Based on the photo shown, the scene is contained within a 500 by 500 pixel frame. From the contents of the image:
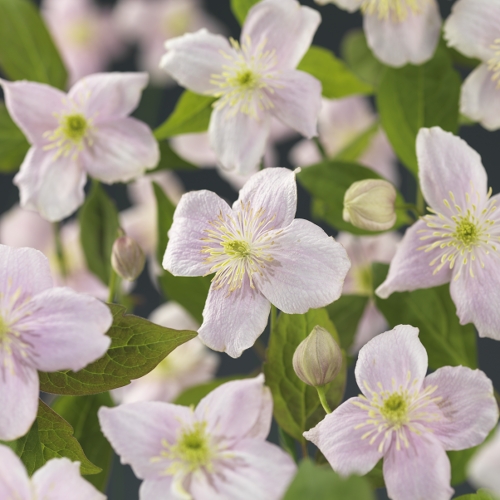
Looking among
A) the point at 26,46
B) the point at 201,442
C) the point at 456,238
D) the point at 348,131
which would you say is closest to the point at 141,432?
the point at 201,442

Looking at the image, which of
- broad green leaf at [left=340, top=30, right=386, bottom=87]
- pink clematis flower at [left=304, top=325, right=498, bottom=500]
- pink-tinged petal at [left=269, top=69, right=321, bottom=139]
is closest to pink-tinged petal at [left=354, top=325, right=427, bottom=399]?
pink clematis flower at [left=304, top=325, right=498, bottom=500]

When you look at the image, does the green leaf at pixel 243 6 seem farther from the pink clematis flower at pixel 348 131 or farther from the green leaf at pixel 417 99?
the pink clematis flower at pixel 348 131

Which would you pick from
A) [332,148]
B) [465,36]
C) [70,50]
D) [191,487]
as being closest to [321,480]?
[191,487]

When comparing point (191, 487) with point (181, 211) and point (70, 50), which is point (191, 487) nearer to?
point (181, 211)

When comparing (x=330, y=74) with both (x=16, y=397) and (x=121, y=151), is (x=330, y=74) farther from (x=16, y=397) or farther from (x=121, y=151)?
(x=16, y=397)

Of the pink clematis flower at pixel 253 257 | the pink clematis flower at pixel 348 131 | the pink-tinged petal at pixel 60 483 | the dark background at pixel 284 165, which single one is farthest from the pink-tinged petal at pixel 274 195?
the dark background at pixel 284 165
